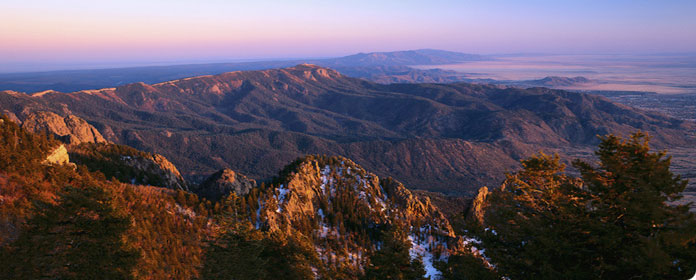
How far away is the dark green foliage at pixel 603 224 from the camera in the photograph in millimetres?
11648

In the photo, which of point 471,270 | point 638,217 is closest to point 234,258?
point 471,270

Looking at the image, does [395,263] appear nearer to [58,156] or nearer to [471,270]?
[471,270]

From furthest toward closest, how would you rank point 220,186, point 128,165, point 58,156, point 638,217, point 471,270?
point 128,165 < point 220,186 < point 58,156 < point 471,270 < point 638,217

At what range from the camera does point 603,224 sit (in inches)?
532

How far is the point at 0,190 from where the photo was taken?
24.5 meters

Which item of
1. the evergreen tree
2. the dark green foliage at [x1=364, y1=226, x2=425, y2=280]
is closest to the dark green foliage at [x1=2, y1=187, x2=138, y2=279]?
the dark green foliage at [x1=364, y1=226, x2=425, y2=280]

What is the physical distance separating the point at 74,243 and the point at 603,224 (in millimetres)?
Result: 24062

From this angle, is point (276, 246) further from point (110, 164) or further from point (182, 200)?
point (110, 164)

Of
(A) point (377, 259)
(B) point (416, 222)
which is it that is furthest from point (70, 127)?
(A) point (377, 259)

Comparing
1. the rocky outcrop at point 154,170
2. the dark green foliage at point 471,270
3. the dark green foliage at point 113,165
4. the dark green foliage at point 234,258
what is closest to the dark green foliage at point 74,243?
the dark green foliage at point 234,258

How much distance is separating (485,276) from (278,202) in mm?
50578

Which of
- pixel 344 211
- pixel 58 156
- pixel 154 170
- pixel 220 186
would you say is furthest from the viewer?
pixel 344 211

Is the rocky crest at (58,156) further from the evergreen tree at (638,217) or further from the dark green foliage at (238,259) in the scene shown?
A: the evergreen tree at (638,217)

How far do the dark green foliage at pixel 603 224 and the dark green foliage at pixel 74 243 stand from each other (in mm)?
19503
